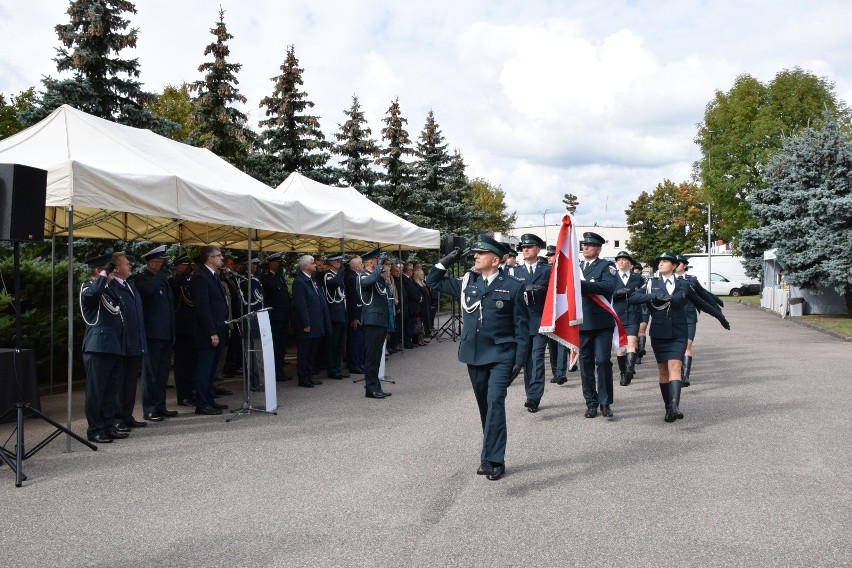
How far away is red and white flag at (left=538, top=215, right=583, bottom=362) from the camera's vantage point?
804cm

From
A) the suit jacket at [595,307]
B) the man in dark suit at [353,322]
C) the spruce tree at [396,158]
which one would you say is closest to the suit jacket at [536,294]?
the suit jacket at [595,307]

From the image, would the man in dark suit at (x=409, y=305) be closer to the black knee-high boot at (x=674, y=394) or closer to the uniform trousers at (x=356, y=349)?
the uniform trousers at (x=356, y=349)

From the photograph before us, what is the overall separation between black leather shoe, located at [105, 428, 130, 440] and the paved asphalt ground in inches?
6.4

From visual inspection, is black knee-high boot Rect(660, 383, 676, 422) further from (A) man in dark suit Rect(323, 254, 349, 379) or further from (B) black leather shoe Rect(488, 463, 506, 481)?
(A) man in dark suit Rect(323, 254, 349, 379)

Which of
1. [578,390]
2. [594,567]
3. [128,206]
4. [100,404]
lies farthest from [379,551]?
[578,390]

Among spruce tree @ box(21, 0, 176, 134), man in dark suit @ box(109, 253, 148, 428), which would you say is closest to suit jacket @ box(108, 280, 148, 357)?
man in dark suit @ box(109, 253, 148, 428)

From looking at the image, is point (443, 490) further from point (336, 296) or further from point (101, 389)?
point (336, 296)

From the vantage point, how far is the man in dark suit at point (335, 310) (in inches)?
493

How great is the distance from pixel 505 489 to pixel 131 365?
4814mm

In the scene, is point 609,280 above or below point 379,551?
above

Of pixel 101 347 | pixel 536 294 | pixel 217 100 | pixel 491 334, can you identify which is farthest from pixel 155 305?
pixel 217 100

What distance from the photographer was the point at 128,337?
7953mm

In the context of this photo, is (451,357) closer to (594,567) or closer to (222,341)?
→ (222,341)

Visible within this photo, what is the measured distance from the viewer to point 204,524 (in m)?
5.05
